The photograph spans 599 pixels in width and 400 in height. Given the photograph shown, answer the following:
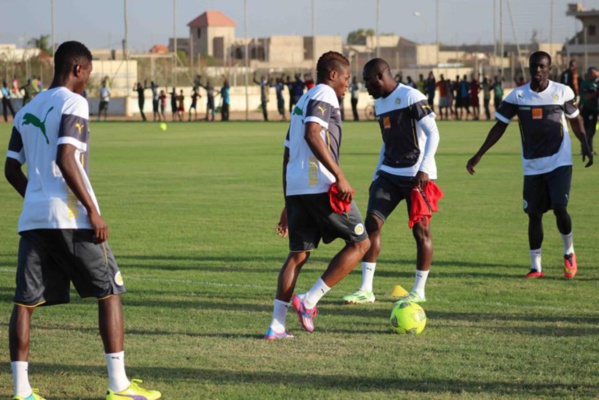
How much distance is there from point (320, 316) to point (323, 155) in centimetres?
177

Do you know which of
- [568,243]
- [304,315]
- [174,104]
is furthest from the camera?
[174,104]

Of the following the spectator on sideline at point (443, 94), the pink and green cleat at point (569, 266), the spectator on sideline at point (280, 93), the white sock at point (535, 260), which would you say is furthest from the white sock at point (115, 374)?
the spectator on sideline at point (280, 93)

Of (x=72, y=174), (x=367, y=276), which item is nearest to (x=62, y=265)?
(x=72, y=174)

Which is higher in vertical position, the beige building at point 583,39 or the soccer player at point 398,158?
the beige building at point 583,39

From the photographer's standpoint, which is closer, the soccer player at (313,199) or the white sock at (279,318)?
the soccer player at (313,199)

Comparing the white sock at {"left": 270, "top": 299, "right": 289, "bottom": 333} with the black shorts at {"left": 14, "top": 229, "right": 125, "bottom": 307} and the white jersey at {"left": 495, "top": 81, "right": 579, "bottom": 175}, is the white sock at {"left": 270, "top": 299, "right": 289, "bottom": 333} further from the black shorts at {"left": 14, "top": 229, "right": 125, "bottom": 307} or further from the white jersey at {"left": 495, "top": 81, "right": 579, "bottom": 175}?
the white jersey at {"left": 495, "top": 81, "right": 579, "bottom": 175}

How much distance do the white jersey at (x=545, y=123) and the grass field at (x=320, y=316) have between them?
1189 mm

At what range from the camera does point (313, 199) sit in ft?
24.8

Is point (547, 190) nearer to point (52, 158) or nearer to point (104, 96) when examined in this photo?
point (52, 158)

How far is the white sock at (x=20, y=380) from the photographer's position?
5.86 metres

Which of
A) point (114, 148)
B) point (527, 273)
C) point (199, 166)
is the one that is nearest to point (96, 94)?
point (114, 148)

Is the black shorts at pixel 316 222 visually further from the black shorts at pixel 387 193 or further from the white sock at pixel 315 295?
the black shorts at pixel 387 193

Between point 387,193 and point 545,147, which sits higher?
point 545,147

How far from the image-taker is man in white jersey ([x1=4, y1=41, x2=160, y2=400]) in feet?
18.8
